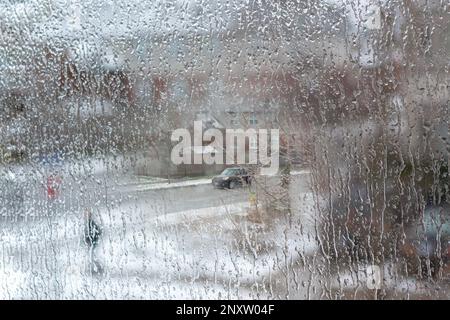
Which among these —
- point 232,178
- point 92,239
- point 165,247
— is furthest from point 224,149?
point 92,239

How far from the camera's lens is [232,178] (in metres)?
0.95

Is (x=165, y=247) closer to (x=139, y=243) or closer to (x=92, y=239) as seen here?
(x=139, y=243)

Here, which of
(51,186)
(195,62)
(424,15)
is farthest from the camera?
(51,186)

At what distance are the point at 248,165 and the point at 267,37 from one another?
313 mm

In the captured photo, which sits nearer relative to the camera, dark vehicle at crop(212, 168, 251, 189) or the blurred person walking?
dark vehicle at crop(212, 168, 251, 189)

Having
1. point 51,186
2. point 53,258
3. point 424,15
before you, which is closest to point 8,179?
point 51,186

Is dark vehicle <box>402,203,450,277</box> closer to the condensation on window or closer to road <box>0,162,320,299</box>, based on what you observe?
the condensation on window

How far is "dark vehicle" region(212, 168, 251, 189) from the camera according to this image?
0.94 m

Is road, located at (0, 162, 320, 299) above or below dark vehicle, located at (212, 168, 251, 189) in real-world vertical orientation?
below

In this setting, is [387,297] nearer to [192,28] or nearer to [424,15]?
[424,15]

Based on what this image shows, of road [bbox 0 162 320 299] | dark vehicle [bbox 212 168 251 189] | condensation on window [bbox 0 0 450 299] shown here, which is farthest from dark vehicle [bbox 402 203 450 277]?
dark vehicle [bbox 212 168 251 189]


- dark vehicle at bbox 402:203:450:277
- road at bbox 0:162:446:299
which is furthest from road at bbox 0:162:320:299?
dark vehicle at bbox 402:203:450:277

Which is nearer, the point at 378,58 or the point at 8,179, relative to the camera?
the point at 378,58

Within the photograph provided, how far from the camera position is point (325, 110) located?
91 centimetres
